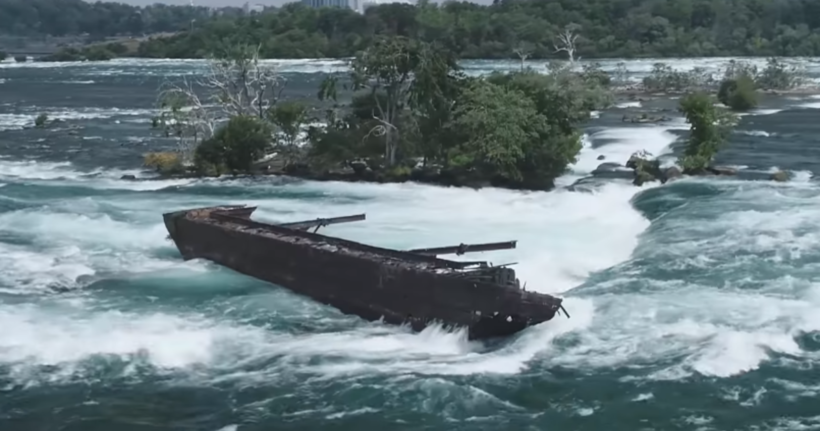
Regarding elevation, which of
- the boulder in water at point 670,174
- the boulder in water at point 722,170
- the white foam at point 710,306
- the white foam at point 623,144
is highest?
the white foam at point 710,306

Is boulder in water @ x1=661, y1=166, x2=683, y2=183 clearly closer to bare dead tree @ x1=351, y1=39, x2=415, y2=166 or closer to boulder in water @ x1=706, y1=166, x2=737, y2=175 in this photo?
boulder in water @ x1=706, y1=166, x2=737, y2=175

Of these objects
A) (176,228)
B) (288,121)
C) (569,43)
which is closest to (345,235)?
(176,228)

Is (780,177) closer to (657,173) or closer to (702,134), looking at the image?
(702,134)

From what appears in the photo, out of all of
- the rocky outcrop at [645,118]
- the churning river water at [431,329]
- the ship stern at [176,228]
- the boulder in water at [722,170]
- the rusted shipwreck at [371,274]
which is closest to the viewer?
the churning river water at [431,329]

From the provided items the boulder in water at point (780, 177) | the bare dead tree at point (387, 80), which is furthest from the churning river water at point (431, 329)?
the bare dead tree at point (387, 80)

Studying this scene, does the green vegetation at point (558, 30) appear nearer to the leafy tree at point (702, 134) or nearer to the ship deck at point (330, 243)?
the leafy tree at point (702, 134)

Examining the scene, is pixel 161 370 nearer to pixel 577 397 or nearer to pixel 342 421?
pixel 342 421

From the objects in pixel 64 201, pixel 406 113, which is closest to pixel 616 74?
pixel 406 113
